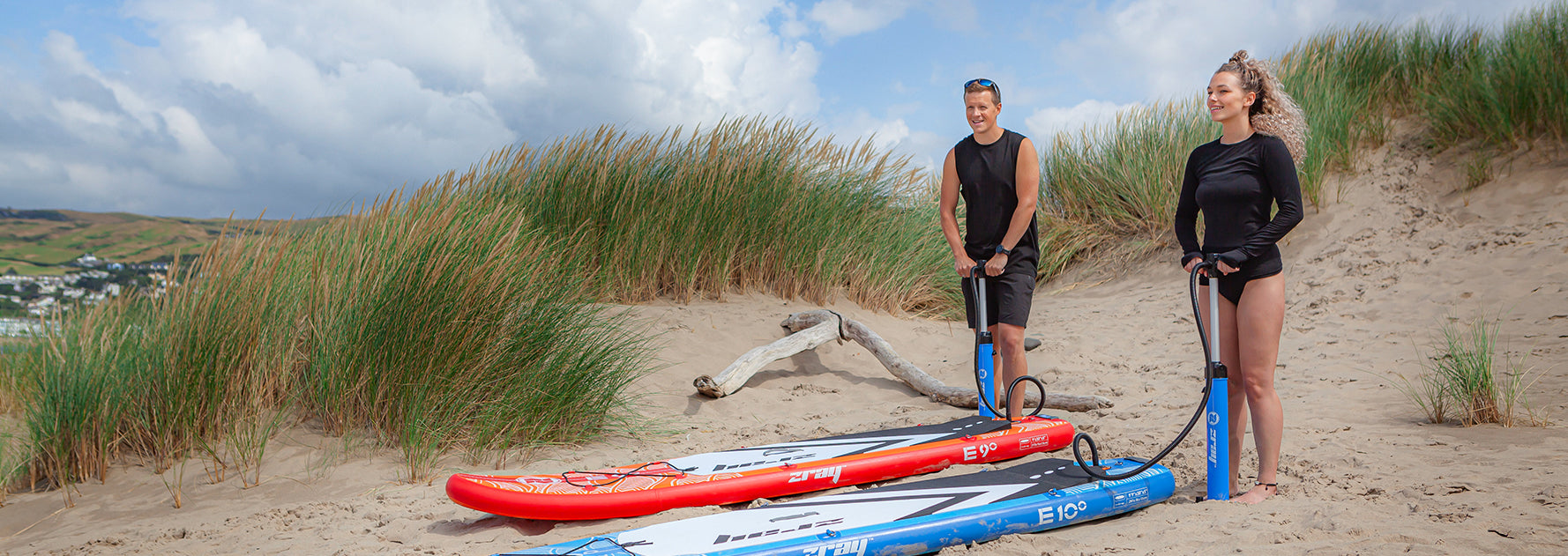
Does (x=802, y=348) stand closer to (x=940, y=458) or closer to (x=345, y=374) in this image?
(x=940, y=458)

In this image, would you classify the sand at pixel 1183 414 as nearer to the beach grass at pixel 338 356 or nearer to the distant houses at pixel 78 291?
the beach grass at pixel 338 356

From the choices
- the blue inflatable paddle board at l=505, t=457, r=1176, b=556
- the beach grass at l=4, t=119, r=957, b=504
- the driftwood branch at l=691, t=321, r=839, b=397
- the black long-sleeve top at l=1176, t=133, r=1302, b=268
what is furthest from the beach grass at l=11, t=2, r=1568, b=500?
the black long-sleeve top at l=1176, t=133, r=1302, b=268

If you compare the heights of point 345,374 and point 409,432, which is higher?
point 345,374

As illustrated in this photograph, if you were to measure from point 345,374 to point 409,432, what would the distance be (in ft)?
1.73

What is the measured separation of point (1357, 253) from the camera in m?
8.67

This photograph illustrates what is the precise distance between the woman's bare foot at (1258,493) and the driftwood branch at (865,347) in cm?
194

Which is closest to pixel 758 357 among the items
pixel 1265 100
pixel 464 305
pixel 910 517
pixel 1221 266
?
pixel 464 305

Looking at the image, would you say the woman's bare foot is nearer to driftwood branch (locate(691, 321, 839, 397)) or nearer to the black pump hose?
the black pump hose

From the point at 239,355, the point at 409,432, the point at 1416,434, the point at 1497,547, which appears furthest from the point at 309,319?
the point at 1416,434

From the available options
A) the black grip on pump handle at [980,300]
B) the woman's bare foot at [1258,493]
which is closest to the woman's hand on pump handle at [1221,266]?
the woman's bare foot at [1258,493]

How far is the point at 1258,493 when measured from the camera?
129 inches

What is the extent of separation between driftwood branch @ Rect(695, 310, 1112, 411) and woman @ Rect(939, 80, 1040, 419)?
1258 millimetres

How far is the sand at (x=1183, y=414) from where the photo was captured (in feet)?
10.3

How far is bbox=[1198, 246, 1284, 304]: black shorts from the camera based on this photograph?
3.08 meters
